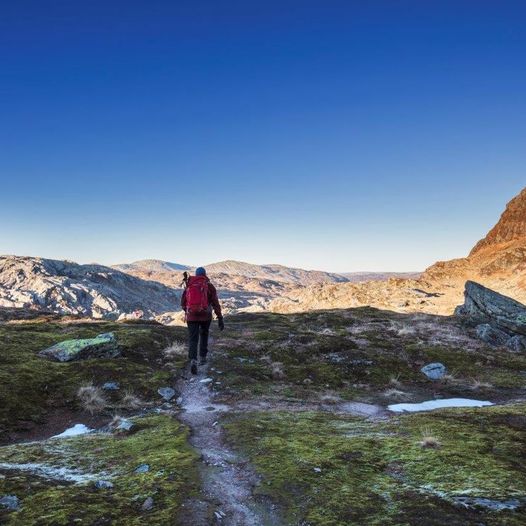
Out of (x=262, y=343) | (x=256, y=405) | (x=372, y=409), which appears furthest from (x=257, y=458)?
(x=262, y=343)

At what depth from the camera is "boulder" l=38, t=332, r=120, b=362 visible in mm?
21453

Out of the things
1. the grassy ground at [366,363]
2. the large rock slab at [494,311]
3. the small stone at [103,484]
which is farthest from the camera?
the large rock slab at [494,311]

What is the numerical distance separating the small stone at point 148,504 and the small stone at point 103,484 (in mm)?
1145

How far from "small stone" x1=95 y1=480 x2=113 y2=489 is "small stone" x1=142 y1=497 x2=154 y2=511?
1145mm

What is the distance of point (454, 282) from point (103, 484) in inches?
3258

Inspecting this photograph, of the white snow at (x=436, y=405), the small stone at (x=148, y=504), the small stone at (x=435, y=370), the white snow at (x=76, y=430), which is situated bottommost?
the white snow at (x=436, y=405)

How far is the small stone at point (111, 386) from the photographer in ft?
58.1

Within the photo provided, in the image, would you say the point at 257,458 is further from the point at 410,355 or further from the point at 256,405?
the point at 410,355

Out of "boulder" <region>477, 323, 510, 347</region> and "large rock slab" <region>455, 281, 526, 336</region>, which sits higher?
"large rock slab" <region>455, 281, 526, 336</region>

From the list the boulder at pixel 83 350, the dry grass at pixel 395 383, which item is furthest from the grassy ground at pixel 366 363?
the boulder at pixel 83 350

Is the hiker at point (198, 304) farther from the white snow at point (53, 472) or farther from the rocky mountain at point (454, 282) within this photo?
the rocky mountain at point (454, 282)

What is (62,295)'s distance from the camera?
16338cm

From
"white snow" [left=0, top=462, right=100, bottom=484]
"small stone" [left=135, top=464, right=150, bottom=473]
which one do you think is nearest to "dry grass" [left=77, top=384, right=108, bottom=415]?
"white snow" [left=0, top=462, right=100, bottom=484]

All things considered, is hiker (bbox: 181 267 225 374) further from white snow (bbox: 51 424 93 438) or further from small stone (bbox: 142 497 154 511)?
small stone (bbox: 142 497 154 511)
